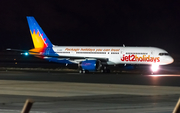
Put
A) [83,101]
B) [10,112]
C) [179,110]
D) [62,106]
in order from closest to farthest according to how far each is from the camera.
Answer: [179,110] < [10,112] < [62,106] < [83,101]

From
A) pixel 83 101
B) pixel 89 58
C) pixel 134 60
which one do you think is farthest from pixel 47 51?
pixel 83 101

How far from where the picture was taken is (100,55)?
52.5 m

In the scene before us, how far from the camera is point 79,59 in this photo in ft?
173

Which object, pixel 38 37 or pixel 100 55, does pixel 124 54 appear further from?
pixel 38 37

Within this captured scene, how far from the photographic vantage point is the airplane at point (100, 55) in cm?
4875

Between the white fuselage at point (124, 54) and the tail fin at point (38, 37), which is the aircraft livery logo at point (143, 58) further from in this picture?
the tail fin at point (38, 37)

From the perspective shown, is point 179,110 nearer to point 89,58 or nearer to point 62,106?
point 62,106

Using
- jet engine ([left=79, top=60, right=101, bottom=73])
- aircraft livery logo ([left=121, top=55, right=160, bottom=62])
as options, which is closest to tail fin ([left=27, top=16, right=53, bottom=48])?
jet engine ([left=79, top=60, right=101, bottom=73])

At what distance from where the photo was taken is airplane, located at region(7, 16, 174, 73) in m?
48.8

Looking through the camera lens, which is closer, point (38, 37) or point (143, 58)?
point (143, 58)

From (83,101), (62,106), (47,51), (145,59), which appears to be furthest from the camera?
(47,51)

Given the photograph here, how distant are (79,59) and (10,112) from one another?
38952 millimetres

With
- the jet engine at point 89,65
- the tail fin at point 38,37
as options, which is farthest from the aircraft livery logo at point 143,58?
the tail fin at point 38,37

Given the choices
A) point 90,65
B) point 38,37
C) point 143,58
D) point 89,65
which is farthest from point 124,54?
point 38,37
